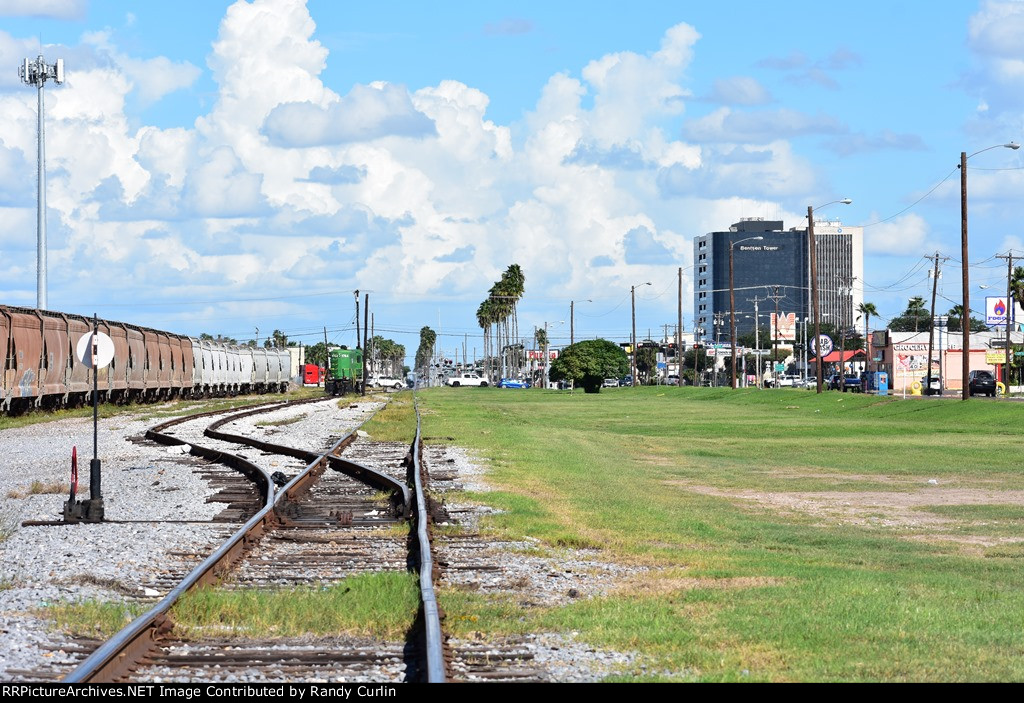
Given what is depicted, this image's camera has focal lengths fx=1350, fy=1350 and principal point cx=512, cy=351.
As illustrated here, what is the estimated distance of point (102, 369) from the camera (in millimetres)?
53938

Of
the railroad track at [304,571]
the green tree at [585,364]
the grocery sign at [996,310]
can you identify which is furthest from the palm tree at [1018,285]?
the railroad track at [304,571]

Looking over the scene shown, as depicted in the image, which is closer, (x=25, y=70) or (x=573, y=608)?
(x=573, y=608)

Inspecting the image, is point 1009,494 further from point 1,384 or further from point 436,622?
point 1,384

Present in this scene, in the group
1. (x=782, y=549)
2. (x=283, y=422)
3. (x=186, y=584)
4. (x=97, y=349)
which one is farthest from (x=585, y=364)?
(x=186, y=584)

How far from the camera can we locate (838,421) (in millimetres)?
51531

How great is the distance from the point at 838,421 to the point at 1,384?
29.9m

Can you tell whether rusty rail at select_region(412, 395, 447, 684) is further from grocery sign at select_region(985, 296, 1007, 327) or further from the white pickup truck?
the white pickup truck

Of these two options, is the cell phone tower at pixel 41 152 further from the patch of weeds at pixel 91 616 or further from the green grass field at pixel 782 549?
the patch of weeds at pixel 91 616

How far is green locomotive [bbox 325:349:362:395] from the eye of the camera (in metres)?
99.9

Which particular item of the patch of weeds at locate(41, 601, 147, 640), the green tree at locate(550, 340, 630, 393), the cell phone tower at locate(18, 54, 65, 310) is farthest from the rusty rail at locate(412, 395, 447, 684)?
the green tree at locate(550, 340, 630, 393)

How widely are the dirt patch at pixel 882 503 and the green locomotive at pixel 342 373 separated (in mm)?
77048

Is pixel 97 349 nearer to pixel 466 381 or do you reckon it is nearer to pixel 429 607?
pixel 429 607

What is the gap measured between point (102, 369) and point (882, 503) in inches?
1578

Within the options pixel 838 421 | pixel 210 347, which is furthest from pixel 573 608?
pixel 210 347
